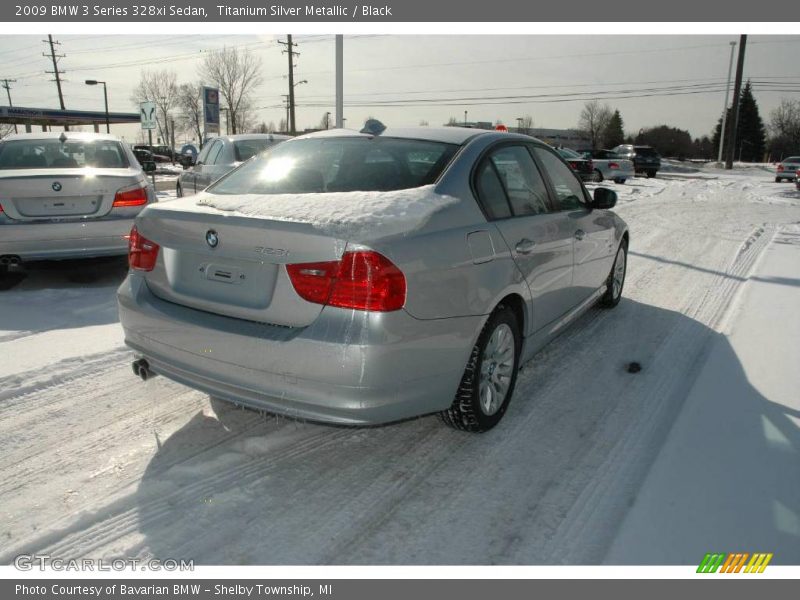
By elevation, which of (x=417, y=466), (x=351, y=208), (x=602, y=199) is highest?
(x=351, y=208)

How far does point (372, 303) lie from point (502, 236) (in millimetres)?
1077

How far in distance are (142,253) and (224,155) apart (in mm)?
7079

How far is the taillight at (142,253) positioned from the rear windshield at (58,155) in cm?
403

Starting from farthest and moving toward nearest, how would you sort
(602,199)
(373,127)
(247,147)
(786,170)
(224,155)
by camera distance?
(786,170), (247,147), (224,155), (602,199), (373,127)

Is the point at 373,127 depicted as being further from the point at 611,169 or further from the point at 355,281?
the point at 611,169

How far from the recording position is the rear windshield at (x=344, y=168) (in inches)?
128

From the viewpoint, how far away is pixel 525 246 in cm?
346

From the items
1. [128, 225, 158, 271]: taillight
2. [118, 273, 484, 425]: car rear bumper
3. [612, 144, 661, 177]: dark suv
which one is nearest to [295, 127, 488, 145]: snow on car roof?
[118, 273, 484, 425]: car rear bumper

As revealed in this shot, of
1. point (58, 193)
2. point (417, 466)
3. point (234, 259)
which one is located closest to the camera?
point (234, 259)

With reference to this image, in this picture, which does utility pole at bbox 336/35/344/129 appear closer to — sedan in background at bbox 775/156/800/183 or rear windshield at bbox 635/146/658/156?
rear windshield at bbox 635/146/658/156

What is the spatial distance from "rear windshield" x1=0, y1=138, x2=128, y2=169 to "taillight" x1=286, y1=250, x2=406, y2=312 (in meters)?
5.19

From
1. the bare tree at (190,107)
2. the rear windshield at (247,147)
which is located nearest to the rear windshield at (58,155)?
the rear windshield at (247,147)

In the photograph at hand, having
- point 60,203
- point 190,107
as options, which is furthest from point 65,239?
point 190,107

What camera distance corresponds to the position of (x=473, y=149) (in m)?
3.44
